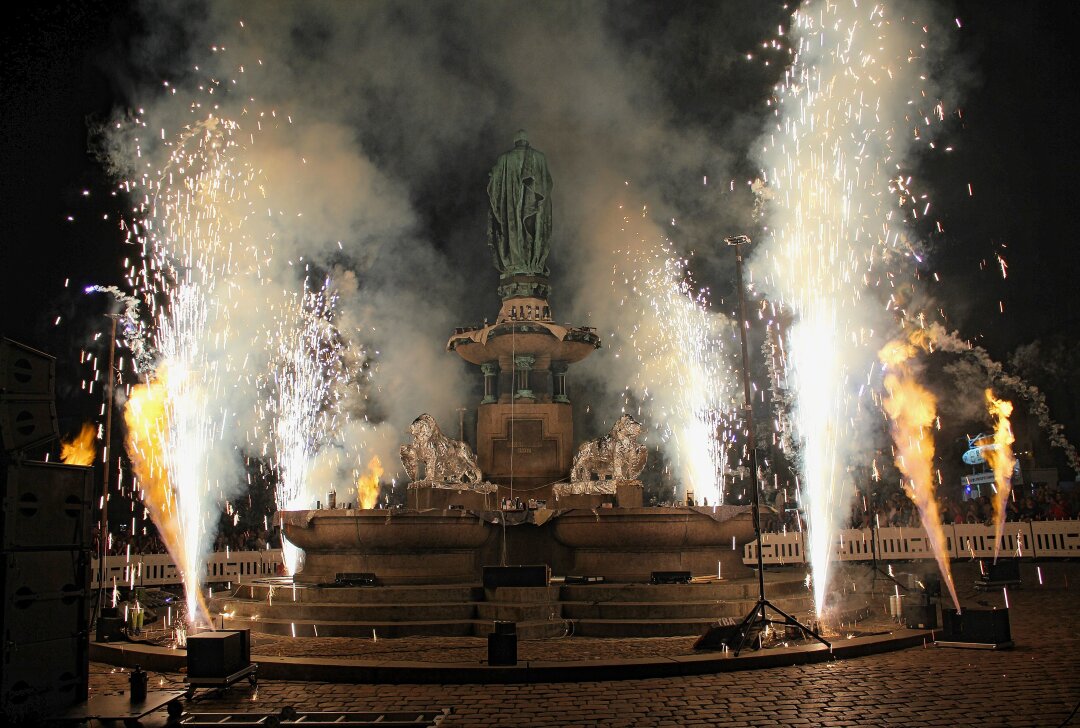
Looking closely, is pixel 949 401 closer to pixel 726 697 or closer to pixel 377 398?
pixel 377 398

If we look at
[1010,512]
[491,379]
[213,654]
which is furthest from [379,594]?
[1010,512]

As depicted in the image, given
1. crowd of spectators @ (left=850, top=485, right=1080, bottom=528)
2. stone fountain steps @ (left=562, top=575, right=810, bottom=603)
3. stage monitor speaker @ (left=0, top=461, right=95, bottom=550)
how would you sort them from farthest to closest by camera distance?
crowd of spectators @ (left=850, top=485, right=1080, bottom=528) → stone fountain steps @ (left=562, top=575, right=810, bottom=603) → stage monitor speaker @ (left=0, top=461, right=95, bottom=550)

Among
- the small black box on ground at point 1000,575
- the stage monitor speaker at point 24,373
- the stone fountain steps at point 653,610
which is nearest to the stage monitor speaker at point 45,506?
the stage monitor speaker at point 24,373

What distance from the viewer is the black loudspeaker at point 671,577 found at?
15906 millimetres

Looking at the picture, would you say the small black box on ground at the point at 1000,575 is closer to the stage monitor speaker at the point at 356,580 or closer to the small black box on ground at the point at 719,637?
the small black box on ground at the point at 719,637

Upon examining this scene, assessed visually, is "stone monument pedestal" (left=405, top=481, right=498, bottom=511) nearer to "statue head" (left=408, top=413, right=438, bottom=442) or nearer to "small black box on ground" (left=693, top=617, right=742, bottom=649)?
"statue head" (left=408, top=413, right=438, bottom=442)

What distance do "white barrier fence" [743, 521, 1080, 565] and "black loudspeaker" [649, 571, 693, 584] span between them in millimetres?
9541

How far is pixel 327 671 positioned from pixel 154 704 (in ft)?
8.93

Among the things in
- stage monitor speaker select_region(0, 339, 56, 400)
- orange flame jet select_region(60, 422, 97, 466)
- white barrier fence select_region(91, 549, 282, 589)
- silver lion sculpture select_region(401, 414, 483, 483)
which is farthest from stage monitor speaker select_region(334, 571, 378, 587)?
orange flame jet select_region(60, 422, 97, 466)

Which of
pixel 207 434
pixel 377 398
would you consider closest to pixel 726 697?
pixel 377 398

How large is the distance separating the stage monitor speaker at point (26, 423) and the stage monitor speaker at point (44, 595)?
96 cm

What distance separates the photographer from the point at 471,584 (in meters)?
16.6

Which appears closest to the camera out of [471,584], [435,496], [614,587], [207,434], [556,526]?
[614,587]

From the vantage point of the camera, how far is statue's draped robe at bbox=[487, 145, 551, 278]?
26078mm
